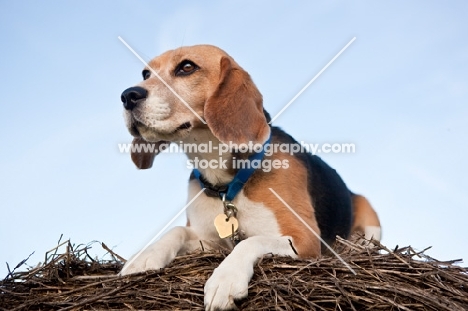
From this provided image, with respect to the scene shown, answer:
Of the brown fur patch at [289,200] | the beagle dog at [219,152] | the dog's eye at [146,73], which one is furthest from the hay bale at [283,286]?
the dog's eye at [146,73]

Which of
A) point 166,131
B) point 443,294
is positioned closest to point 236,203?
point 166,131

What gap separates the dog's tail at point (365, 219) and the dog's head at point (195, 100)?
2.05 meters

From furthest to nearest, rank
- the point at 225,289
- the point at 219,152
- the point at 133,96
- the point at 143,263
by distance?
the point at 219,152 < the point at 133,96 < the point at 143,263 < the point at 225,289

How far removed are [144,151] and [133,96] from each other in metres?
0.88

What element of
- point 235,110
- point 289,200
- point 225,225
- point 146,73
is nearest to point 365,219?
point 289,200

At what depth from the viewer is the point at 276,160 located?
195 inches

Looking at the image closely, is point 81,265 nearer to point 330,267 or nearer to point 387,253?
point 330,267

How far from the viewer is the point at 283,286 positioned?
3.49 m

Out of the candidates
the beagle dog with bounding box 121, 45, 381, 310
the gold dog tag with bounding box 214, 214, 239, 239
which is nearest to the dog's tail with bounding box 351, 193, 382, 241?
the beagle dog with bounding box 121, 45, 381, 310

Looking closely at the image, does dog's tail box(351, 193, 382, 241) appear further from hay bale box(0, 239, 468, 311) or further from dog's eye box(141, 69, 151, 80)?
dog's eye box(141, 69, 151, 80)

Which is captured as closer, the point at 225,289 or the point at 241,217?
the point at 225,289

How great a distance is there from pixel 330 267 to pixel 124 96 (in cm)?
183

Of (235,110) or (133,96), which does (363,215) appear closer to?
(235,110)

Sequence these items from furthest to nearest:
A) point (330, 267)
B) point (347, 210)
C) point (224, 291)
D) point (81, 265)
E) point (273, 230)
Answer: point (347, 210)
point (273, 230)
point (81, 265)
point (330, 267)
point (224, 291)
